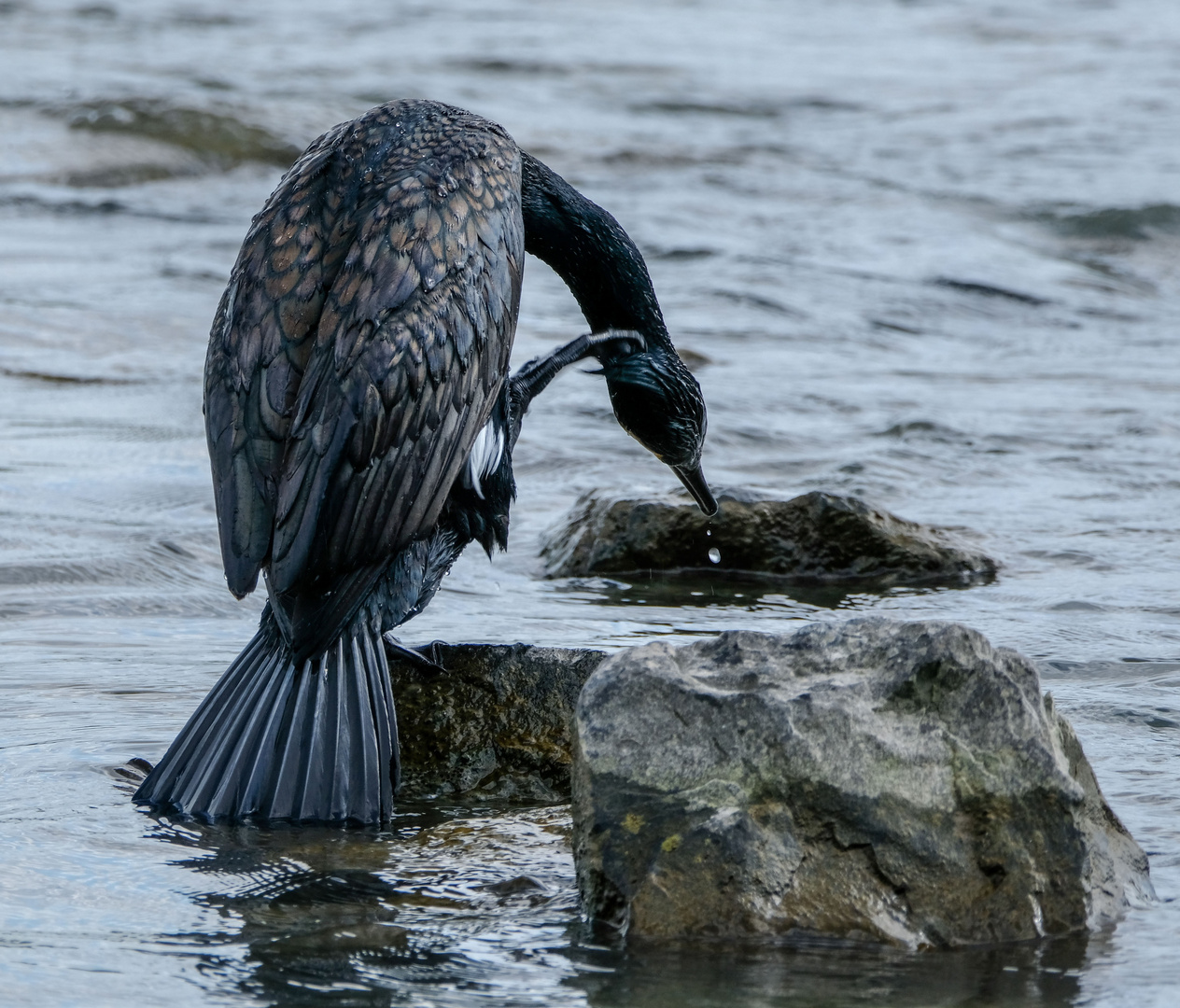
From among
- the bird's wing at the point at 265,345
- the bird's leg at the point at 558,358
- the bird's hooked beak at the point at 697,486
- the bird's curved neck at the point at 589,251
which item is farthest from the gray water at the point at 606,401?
the bird's curved neck at the point at 589,251

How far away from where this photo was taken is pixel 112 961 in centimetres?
259

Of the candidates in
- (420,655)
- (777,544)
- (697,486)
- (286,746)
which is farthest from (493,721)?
(777,544)

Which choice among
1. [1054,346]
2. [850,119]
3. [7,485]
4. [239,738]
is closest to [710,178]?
[850,119]

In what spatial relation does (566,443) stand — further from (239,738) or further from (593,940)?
(593,940)

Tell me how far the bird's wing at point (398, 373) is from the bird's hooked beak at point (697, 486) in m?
1.17

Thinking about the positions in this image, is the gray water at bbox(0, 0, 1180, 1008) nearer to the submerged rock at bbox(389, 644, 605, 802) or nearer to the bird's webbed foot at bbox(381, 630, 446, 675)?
the submerged rock at bbox(389, 644, 605, 802)

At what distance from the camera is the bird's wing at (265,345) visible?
11.3 feet

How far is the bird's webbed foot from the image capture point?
382 centimetres

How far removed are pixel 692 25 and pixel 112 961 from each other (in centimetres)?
1940

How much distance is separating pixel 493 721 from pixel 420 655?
0.80ft

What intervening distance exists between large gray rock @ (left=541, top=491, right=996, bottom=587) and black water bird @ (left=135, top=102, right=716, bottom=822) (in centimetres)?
138

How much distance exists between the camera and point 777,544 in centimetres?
547

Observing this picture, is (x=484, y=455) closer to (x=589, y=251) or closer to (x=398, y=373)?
(x=398, y=373)

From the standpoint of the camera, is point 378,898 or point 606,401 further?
point 606,401
